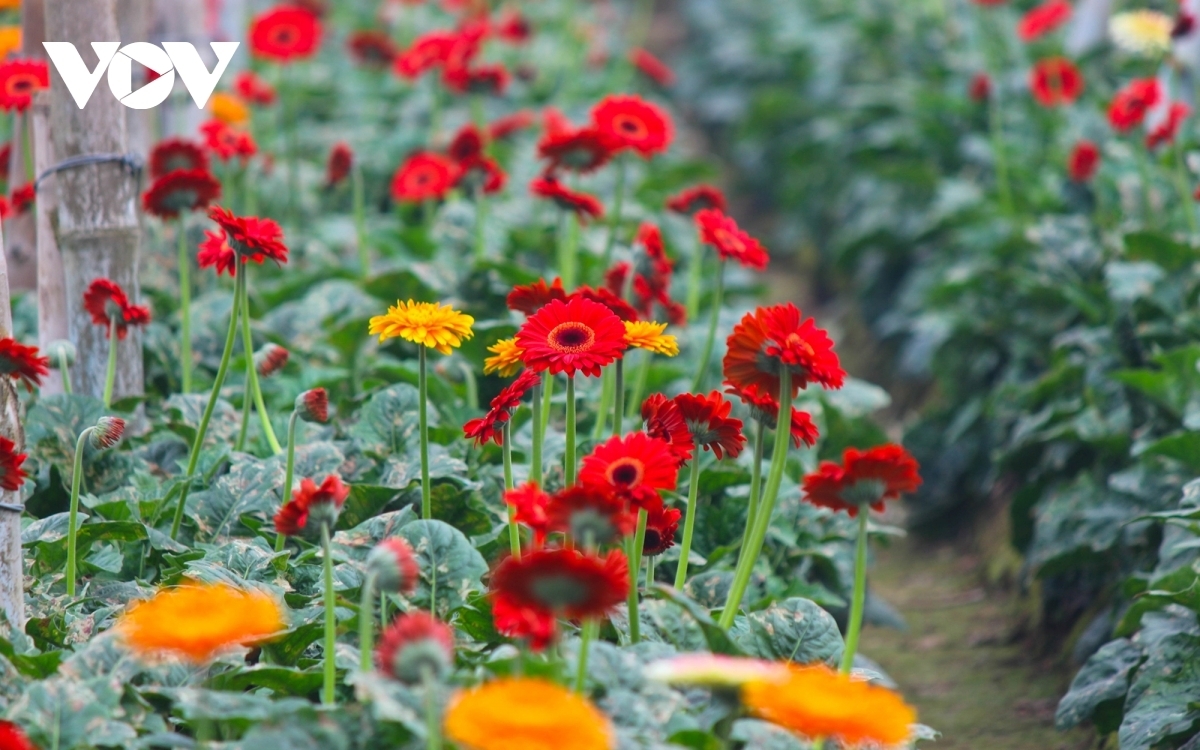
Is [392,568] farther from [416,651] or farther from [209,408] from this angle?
[209,408]

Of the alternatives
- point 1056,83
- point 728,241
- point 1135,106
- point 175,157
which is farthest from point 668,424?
point 1056,83

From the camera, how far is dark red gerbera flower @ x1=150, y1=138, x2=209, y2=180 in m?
2.93

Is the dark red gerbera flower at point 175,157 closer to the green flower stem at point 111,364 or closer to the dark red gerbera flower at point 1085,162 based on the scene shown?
the green flower stem at point 111,364

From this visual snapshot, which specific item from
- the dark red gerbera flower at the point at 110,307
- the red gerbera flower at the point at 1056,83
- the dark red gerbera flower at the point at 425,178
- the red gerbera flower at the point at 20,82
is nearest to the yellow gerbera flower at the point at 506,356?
the dark red gerbera flower at the point at 110,307

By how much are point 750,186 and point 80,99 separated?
5.75 meters

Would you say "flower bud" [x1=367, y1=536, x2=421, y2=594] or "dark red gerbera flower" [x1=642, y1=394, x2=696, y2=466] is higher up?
"dark red gerbera flower" [x1=642, y1=394, x2=696, y2=466]

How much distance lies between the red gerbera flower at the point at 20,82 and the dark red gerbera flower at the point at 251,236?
962 mm

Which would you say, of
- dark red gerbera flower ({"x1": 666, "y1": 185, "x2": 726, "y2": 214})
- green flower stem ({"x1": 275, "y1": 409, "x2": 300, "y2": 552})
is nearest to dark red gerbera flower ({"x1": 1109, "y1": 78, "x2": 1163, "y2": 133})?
dark red gerbera flower ({"x1": 666, "y1": 185, "x2": 726, "y2": 214})

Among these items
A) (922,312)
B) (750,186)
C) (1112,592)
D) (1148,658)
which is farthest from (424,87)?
(1148,658)

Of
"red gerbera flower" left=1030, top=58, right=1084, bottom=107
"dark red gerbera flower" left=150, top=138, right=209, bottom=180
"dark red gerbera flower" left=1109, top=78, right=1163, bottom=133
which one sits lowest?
"dark red gerbera flower" left=150, top=138, right=209, bottom=180

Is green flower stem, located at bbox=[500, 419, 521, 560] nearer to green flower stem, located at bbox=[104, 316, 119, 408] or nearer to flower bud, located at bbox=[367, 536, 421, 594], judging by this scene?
flower bud, located at bbox=[367, 536, 421, 594]

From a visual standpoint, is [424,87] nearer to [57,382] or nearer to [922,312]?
[922,312]

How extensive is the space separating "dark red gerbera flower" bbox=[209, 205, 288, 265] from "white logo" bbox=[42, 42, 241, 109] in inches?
25.2

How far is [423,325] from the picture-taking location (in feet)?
6.04
